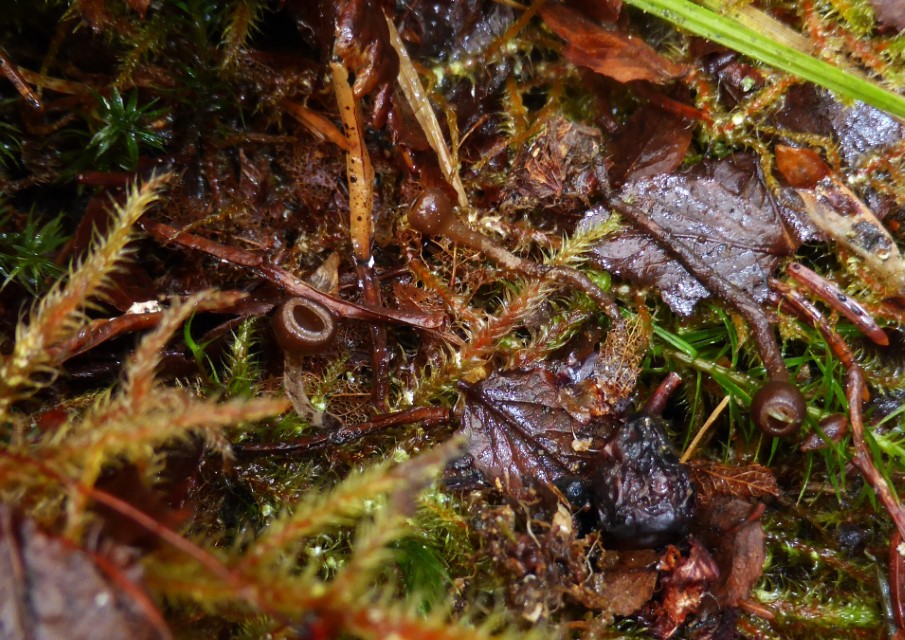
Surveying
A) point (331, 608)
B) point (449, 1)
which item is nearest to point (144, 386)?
point (331, 608)

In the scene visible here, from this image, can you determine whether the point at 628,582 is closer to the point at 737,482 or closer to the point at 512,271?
the point at 737,482

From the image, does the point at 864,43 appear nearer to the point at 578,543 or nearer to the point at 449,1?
the point at 449,1

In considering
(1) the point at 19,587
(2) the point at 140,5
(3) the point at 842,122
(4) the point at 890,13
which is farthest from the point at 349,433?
(4) the point at 890,13

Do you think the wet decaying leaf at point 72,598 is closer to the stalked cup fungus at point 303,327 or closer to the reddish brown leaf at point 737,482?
the stalked cup fungus at point 303,327

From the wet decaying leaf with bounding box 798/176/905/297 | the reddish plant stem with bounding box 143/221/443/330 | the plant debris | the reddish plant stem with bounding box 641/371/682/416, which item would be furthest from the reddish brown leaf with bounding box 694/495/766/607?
the reddish plant stem with bounding box 143/221/443/330

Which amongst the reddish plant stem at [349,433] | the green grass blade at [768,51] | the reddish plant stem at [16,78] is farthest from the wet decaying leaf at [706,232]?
the reddish plant stem at [16,78]

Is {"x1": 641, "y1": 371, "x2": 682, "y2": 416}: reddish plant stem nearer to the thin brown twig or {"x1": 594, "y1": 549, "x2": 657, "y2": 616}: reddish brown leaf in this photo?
{"x1": 594, "y1": 549, "x2": 657, "y2": 616}: reddish brown leaf

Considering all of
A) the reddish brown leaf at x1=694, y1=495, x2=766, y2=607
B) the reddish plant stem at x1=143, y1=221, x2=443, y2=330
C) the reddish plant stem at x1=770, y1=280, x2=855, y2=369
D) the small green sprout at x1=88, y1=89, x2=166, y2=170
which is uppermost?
the small green sprout at x1=88, y1=89, x2=166, y2=170
